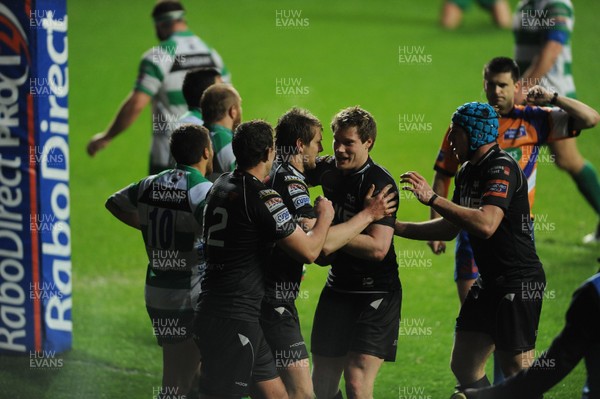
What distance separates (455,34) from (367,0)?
13.1 ft

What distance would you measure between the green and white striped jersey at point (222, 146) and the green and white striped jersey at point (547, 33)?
3.68 metres

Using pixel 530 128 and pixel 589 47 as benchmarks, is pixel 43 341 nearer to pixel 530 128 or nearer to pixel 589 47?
pixel 530 128

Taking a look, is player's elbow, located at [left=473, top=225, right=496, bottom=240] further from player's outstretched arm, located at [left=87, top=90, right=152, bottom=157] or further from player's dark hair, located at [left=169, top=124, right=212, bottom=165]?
player's outstretched arm, located at [left=87, top=90, right=152, bottom=157]

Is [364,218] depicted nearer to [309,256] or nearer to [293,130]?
[309,256]

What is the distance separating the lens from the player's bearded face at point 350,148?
5.98 metres

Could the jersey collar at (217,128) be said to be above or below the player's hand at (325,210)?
above

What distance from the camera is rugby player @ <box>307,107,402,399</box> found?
5.94 m

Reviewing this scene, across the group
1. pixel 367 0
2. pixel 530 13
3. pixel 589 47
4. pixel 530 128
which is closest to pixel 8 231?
pixel 530 128

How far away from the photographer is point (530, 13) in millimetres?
10008

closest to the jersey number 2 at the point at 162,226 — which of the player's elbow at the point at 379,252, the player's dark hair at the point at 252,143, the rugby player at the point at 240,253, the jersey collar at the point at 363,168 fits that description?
the rugby player at the point at 240,253

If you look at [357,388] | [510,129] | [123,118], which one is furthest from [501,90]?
[123,118]

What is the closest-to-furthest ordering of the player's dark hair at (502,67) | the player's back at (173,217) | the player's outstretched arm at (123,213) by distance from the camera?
the player's back at (173,217) → the player's outstretched arm at (123,213) → the player's dark hair at (502,67)

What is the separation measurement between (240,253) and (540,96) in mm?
2293

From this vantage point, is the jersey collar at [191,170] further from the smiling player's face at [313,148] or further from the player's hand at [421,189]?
the player's hand at [421,189]
